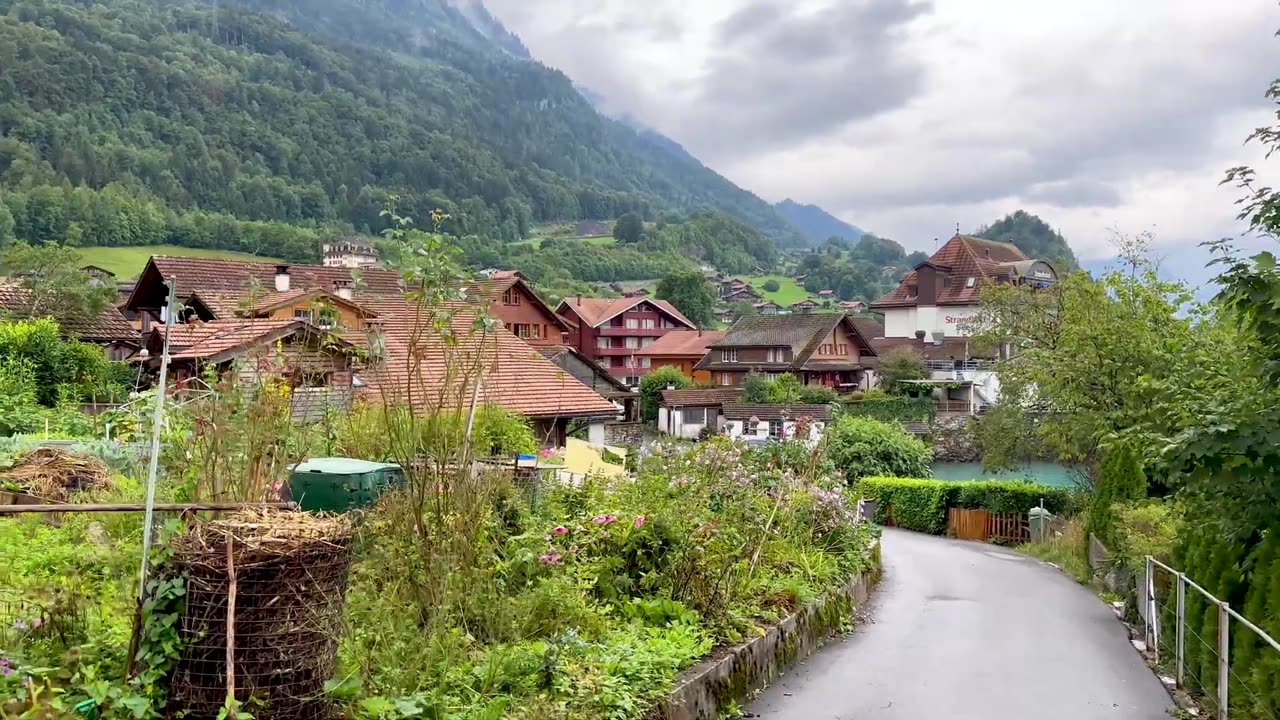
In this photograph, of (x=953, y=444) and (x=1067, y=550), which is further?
(x=953, y=444)

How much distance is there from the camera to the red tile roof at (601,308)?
78312 millimetres

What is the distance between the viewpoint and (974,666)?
31.2 feet

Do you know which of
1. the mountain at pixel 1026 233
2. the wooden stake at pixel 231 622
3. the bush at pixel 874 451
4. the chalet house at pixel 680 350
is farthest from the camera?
the mountain at pixel 1026 233

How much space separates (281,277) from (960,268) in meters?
48.0

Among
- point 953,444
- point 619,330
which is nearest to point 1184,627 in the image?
point 953,444

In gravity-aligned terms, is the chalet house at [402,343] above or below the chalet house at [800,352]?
below

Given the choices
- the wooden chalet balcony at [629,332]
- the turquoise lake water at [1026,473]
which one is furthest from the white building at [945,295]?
the wooden chalet balcony at [629,332]

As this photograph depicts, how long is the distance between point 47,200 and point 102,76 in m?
58.8

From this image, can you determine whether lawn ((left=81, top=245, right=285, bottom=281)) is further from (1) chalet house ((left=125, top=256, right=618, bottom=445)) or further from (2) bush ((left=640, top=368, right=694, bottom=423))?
(1) chalet house ((left=125, top=256, right=618, bottom=445))

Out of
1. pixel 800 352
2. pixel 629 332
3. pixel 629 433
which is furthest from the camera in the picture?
pixel 629 332

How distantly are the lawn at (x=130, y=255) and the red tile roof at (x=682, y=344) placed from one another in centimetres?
3087

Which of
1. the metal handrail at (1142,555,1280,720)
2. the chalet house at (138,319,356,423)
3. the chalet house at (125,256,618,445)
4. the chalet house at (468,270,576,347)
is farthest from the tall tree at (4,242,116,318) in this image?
the metal handrail at (1142,555,1280,720)

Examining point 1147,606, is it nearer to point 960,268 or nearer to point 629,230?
point 960,268

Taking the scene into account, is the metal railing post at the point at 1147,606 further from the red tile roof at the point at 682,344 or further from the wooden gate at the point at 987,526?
the red tile roof at the point at 682,344
